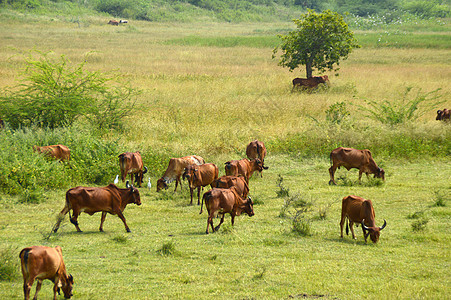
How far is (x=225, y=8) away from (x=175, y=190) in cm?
10490

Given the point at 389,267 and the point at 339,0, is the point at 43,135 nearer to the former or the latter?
the point at 389,267

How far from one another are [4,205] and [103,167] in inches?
116

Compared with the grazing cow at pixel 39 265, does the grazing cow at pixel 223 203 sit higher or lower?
lower

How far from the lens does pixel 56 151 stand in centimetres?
1346

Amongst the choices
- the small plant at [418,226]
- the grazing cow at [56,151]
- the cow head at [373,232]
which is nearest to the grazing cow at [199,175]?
the grazing cow at [56,151]

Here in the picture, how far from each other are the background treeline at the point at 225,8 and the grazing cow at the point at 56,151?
257 ft

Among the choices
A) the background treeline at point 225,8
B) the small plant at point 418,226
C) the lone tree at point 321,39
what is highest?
the background treeline at point 225,8

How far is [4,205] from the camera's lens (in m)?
11.2

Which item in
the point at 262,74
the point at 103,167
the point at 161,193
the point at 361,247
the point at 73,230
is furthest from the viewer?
the point at 262,74

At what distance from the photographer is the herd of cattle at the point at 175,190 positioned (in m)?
5.89

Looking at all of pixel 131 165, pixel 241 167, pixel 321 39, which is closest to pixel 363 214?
pixel 241 167

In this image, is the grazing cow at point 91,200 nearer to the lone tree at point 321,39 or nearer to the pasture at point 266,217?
the pasture at point 266,217

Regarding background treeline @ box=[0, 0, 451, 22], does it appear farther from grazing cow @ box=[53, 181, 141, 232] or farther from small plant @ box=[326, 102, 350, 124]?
grazing cow @ box=[53, 181, 141, 232]

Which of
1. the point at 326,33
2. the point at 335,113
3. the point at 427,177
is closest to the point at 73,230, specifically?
the point at 427,177
